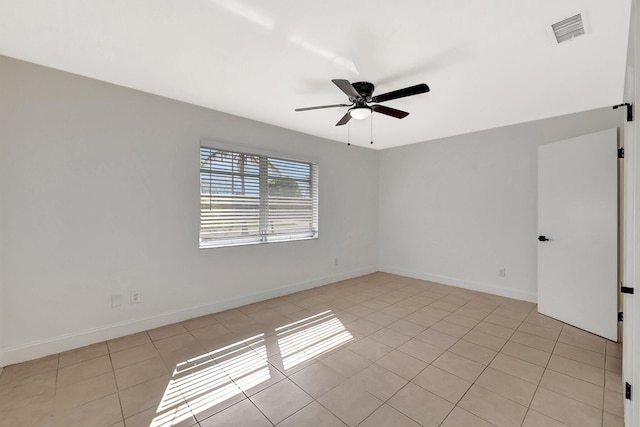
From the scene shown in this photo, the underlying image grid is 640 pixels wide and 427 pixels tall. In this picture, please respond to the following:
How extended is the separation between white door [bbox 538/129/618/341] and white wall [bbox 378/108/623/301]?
0.50m

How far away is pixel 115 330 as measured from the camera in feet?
9.15

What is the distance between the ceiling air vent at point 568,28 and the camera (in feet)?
5.92

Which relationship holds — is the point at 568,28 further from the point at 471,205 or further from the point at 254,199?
the point at 254,199

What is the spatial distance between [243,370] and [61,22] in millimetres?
2868

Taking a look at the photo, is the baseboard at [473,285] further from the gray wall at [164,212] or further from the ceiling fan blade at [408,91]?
the ceiling fan blade at [408,91]

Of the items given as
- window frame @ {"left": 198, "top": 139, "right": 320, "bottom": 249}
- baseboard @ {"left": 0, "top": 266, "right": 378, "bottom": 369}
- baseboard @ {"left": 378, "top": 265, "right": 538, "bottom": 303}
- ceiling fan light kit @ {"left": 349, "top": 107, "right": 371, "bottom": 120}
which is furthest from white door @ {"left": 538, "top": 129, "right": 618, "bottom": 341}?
baseboard @ {"left": 0, "top": 266, "right": 378, "bottom": 369}

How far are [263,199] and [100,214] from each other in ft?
6.09

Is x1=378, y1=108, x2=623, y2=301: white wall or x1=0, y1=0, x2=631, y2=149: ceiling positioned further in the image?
x1=378, y1=108, x2=623, y2=301: white wall

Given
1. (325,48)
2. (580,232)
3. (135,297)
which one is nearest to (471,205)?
(580,232)

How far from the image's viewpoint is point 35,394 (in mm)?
1955

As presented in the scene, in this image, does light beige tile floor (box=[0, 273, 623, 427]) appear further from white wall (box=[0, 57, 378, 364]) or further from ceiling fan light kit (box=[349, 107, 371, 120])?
ceiling fan light kit (box=[349, 107, 371, 120])

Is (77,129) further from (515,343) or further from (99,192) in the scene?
(515,343)

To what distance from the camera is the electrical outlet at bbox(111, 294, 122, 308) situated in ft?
9.10

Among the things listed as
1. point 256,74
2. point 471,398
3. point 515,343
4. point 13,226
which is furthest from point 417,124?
point 13,226
